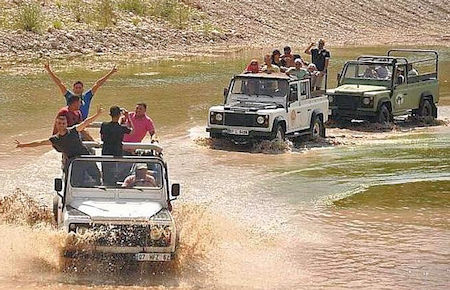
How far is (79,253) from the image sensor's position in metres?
10.0

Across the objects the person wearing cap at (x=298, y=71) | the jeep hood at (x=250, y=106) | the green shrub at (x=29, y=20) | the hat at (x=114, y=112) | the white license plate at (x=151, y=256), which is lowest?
the white license plate at (x=151, y=256)

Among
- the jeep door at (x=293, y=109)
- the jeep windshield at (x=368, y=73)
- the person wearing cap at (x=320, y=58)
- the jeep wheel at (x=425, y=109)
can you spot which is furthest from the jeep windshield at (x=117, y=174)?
the jeep wheel at (x=425, y=109)

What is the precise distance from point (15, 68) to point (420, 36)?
27646 millimetres

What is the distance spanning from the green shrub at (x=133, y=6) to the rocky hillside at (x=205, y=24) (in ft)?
0.18

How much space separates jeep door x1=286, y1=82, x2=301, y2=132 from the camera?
19.2m

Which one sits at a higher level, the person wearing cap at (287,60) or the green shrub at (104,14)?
the green shrub at (104,14)

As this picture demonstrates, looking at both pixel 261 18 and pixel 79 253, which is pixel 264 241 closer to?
pixel 79 253

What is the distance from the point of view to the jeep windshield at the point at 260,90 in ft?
63.1

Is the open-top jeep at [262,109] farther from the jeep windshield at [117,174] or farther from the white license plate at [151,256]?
the white license plate at [151,256]

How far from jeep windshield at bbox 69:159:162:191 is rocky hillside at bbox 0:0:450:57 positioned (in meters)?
27.4

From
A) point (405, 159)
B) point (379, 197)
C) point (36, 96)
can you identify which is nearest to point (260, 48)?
point (36, 96)

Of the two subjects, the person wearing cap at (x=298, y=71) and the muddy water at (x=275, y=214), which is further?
the person wearing cap at (x=298, y=71)

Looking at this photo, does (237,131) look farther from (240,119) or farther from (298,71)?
(298,71)

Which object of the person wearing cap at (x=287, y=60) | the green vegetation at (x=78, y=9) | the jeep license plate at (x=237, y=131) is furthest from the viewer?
the green vegetation at (x=78, y=9)
